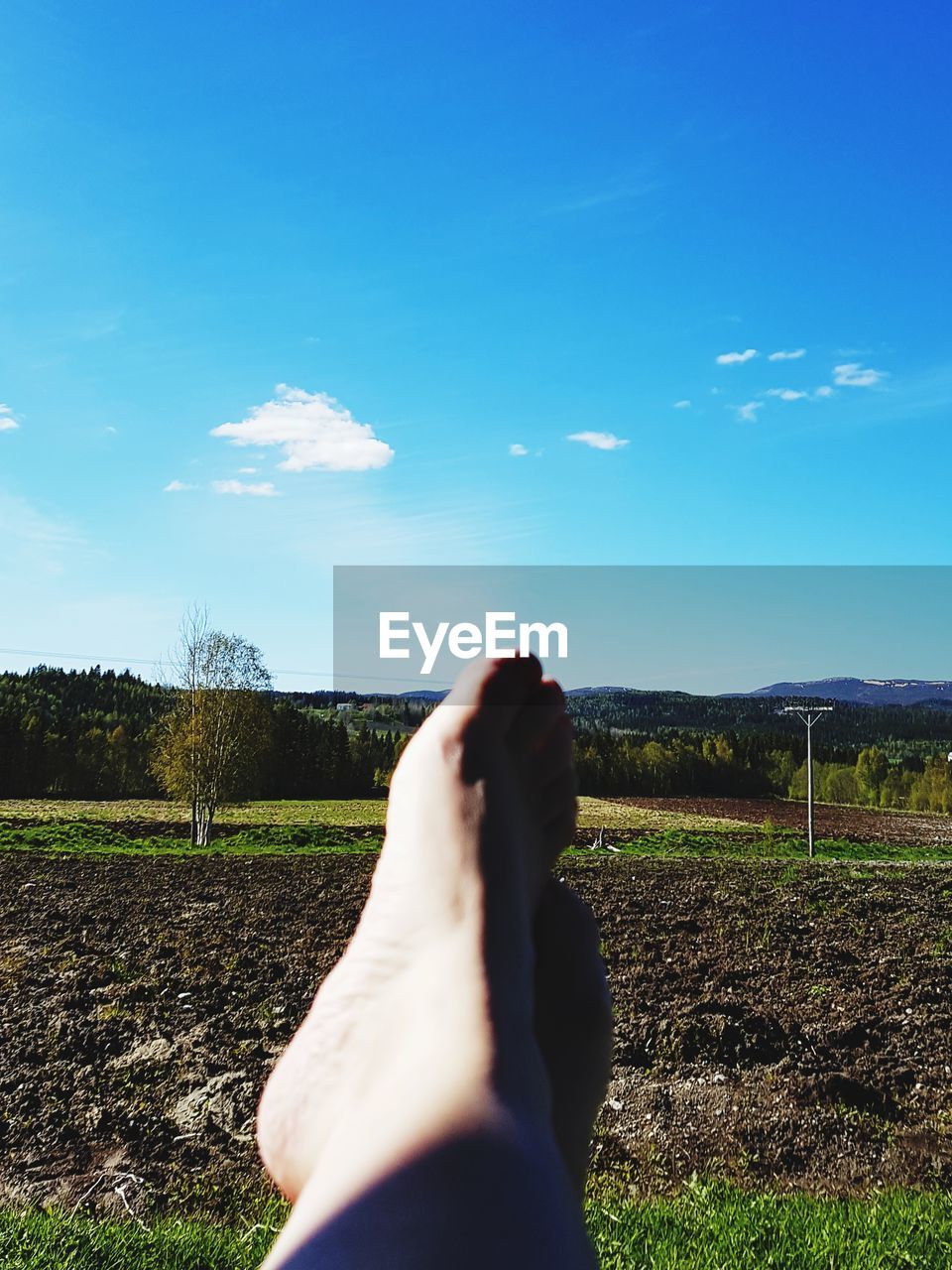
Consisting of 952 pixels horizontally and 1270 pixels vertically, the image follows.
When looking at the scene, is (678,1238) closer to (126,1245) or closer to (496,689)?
(126,1245)

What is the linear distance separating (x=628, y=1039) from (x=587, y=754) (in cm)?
3075

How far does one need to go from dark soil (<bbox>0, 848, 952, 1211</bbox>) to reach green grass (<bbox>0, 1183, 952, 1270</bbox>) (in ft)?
1.56

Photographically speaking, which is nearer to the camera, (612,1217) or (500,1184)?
(500,1184)

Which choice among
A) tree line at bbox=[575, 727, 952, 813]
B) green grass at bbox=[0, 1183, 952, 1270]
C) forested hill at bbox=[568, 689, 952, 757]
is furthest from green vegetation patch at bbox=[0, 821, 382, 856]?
tree line at bbox=[575, 727, 952, 813]

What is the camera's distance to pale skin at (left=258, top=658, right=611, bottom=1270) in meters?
0.76

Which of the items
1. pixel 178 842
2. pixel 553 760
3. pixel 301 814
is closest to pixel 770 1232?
pixel 553 760

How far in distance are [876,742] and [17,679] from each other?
4572 centimetres

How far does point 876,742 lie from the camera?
53.4 meters

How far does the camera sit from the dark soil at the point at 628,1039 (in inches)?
140

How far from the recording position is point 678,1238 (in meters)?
2.56

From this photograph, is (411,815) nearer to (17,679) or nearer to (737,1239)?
(737,1239)

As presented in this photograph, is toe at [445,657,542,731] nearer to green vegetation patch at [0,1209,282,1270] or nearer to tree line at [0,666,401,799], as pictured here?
green vegetation patch at [0,1209,282,1270]

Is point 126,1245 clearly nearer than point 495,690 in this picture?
No

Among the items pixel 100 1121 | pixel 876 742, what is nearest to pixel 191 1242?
pixel 100 1121
